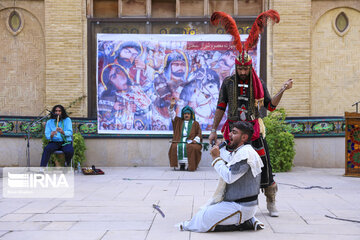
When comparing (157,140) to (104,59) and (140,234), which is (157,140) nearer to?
(104,59)

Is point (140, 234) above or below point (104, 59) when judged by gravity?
below

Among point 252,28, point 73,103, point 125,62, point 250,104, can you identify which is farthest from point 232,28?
point 73,103

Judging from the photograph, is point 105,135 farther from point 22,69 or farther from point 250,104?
point 250,104

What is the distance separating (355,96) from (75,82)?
22.3 feet

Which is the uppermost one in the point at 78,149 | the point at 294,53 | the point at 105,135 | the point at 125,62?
the point at 294,53

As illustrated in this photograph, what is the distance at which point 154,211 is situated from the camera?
19.4 ft

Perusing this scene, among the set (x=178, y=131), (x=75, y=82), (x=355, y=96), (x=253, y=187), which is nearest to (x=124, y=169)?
(x=178, y=131)

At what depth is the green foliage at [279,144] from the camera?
1026 cm

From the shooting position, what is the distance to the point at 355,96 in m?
11.5

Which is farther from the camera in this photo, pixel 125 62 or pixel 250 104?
pixel 125 62

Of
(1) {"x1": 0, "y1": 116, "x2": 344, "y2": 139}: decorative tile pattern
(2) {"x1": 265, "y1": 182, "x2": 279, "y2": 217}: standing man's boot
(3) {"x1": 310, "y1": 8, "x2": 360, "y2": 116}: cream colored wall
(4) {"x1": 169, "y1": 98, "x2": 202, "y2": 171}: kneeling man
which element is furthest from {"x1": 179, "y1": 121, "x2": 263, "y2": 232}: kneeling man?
(3) {"x1": 310, "y1": 8, "x2": 360, "y2": 116}: cream colored wall

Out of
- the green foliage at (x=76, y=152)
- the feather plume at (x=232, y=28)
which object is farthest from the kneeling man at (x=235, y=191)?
the green foliage at (x=76, y=152)

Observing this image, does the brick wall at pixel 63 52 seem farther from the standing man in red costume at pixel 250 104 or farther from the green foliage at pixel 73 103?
the standing man in red costume at pixel 250 104

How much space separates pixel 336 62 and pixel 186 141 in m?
4.16
